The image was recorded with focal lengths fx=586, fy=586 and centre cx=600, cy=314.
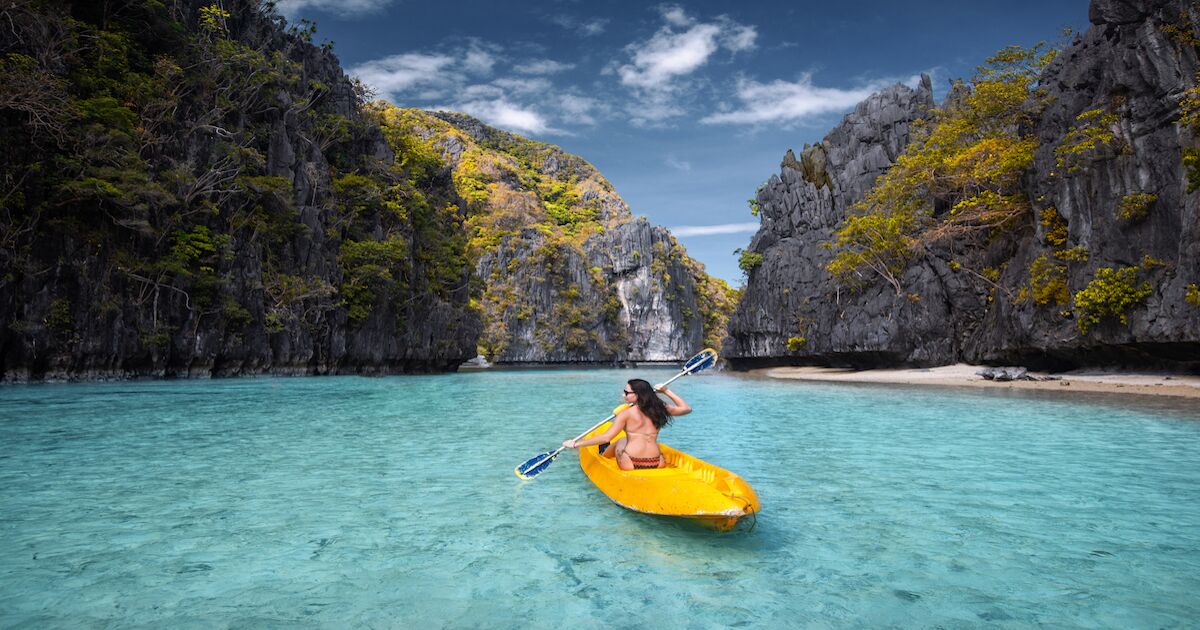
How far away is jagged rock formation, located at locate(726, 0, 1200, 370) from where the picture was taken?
16266mm

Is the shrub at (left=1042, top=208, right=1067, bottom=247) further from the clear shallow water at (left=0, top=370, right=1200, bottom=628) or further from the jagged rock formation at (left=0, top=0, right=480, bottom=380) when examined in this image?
the jagged rock formation at (left=0, top=0, right=480, bottom=380)

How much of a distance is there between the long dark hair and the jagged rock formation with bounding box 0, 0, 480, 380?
21036 millimetres

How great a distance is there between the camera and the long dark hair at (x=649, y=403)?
5.84 meters

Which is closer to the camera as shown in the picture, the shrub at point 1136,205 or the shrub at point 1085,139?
the shrub at point 1136,205

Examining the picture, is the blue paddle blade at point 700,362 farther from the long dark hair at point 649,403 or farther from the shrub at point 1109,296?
the shrub at point 1109,296

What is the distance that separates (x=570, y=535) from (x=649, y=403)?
1468 mm

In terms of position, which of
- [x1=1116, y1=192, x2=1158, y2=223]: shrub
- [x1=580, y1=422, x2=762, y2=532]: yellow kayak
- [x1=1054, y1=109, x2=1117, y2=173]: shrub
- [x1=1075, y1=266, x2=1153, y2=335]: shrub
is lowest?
[x1=580, y1=422, x2=762, y2=532]: yellow kayak

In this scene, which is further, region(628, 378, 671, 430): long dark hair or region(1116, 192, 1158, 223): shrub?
region(1116, 192, 1158, 223): shrub

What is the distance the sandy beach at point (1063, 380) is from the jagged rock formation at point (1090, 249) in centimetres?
56

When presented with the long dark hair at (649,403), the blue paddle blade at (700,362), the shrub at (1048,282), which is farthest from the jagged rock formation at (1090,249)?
the long dark hair at (649,403)

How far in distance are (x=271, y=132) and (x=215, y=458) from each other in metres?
26.6

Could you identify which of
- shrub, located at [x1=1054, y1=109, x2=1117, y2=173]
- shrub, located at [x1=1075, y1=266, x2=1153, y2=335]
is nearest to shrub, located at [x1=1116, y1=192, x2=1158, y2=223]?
shrub, located at [x1=1075, y1=266, x2=1153, y2=335]

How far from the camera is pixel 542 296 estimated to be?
7744 cm

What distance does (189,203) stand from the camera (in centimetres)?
2428
